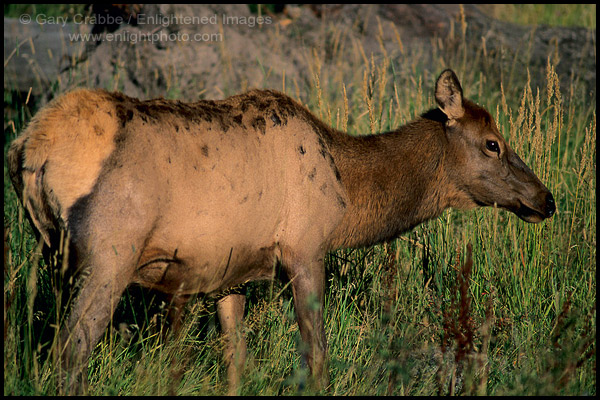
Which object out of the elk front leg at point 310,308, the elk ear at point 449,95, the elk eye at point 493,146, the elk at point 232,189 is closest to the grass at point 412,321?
the elk front leg at point 310,308

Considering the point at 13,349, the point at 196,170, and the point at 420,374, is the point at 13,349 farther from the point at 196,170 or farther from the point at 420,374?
the point at 420,374

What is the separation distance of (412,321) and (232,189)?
1384 millimetres

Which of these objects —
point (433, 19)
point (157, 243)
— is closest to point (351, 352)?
point (157, 243)

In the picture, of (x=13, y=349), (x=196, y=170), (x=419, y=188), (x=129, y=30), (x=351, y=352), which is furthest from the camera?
(x=129, y=30)

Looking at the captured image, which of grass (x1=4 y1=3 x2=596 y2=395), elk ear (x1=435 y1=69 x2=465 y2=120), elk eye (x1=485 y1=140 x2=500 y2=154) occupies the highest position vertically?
elk ear (x1=435 y1=69 x2=465 y2=120)

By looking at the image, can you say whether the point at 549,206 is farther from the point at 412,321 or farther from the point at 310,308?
the point at 310,308

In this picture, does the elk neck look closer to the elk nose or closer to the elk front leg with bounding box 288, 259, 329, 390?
the elk front leg with bounding box 288, 259, 329, 390

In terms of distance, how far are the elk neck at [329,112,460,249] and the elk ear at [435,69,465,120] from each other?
16 centimetres

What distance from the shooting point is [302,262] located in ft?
13.8

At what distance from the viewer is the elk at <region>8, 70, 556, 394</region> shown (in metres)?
3.52

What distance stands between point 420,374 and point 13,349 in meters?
2.40

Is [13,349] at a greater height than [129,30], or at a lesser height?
lesser

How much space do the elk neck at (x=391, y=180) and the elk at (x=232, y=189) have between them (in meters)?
0.01

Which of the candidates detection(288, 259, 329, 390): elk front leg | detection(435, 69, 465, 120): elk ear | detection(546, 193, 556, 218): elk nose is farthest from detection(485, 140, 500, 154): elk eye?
detection(288, 259, 329, 390): elk front leg
